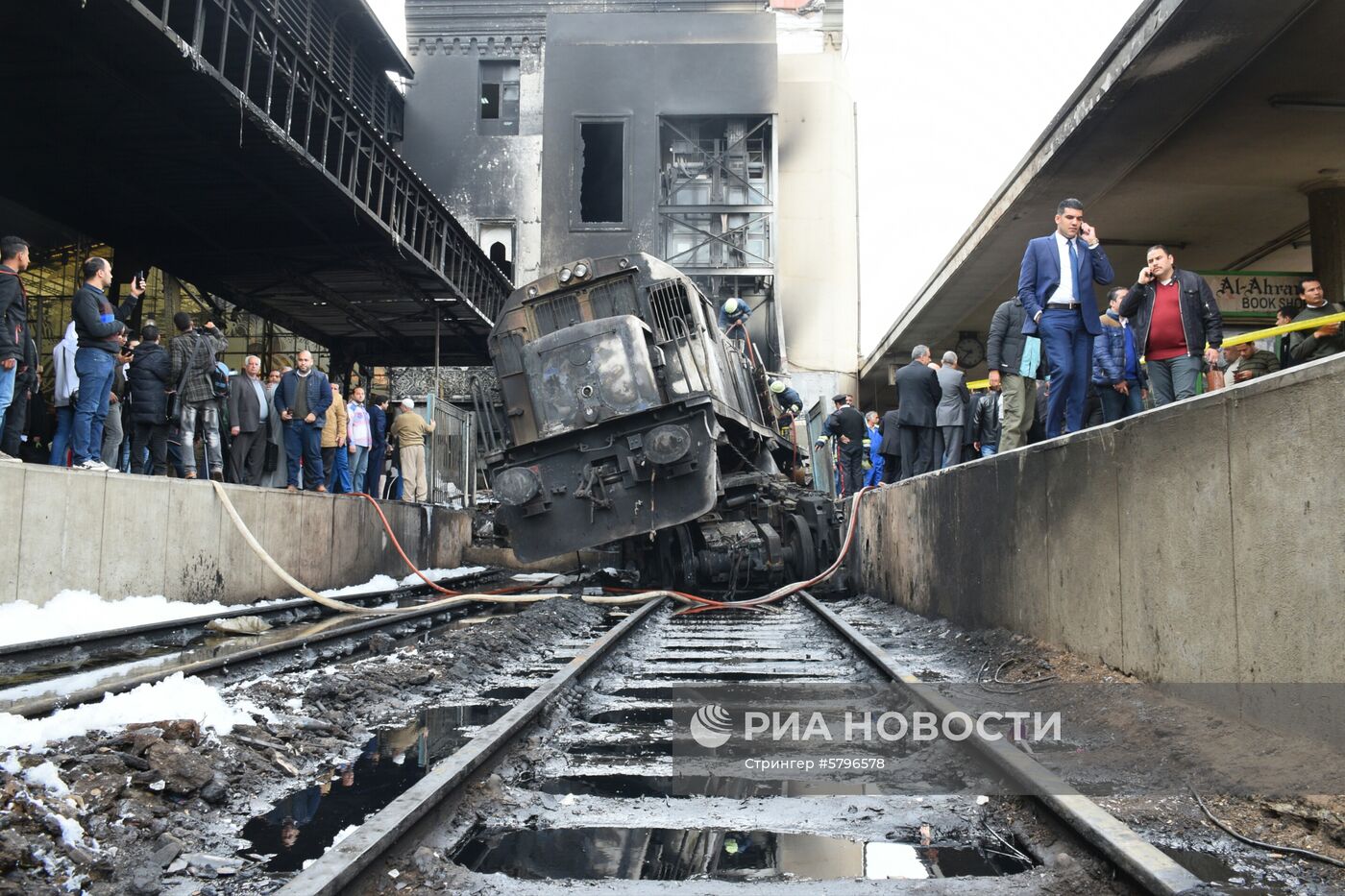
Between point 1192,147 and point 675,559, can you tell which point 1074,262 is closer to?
point 675,559

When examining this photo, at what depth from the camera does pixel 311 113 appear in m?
12.8

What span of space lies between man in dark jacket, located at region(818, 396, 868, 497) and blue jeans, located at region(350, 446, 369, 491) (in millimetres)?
6613

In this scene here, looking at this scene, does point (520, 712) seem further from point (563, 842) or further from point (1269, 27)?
point (1269, 27)

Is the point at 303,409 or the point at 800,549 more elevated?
the point at 303,409

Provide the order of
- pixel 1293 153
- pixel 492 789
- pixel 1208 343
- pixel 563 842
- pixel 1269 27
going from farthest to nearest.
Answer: pixel 1293 153, pixel 1269 27, pixel 1208 343, pixel 492 789, pixel 563 842

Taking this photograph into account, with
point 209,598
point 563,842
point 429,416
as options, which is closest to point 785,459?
point 429,416

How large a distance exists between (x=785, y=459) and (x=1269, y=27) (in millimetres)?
8164

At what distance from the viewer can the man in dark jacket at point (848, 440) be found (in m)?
15.9

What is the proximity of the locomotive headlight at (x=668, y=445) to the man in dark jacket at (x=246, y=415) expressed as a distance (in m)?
4.44

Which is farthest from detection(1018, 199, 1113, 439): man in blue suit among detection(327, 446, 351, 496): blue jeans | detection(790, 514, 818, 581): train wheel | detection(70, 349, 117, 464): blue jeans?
detection(327, 446, 351, 496): blue jeans

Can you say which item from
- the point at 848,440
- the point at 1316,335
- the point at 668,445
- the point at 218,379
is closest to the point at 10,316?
the point at 218,379

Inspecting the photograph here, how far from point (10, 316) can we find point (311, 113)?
5919mm

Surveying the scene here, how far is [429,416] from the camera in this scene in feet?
54.0

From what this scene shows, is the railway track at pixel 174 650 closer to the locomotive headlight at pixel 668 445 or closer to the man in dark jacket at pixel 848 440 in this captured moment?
the locomotive headlight at pixel 668 445
